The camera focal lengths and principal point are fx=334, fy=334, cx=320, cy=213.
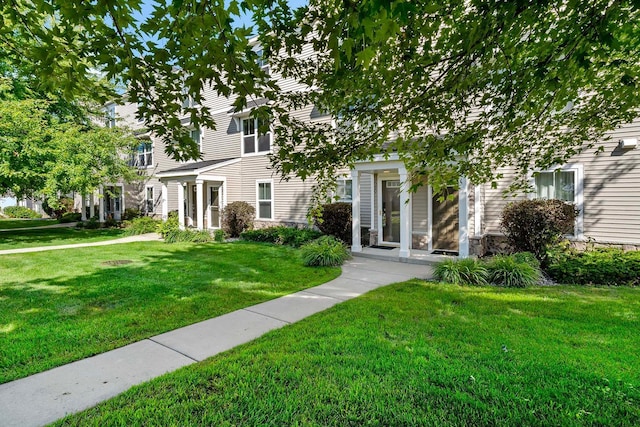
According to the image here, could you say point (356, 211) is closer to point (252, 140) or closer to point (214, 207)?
point (252, 140)

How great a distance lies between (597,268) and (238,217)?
12.9m

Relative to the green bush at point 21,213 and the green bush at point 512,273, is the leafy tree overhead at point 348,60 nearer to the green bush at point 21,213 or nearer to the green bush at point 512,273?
the green bush at point 512,273

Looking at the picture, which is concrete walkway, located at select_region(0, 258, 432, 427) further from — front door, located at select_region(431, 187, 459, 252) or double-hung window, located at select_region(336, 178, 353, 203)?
double-hung window, located at select_region(336, 178, 353, 203)

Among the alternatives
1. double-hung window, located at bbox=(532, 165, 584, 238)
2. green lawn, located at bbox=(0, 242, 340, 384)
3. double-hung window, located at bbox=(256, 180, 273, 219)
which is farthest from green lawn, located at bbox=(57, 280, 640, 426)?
double-hung window, located at bbox=(256, 180, 273, 219)

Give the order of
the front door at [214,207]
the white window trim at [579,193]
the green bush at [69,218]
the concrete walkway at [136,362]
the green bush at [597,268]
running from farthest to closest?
the green bush at [69,218] → the front door at [214,207] → the white window trim at [579,193] → the green bush at [597,268] → the concrete walkway at [136,362]

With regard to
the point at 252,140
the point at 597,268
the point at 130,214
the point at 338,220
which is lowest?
the point at 597,268

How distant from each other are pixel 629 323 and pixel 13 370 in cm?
760

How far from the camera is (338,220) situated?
12.1 m

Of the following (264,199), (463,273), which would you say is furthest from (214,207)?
(463,273)

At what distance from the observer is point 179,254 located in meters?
11.1

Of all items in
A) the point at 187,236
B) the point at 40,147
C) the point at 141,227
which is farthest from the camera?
the point at 141,227

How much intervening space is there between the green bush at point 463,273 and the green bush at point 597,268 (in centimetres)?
176

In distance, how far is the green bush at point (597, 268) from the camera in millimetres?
7008

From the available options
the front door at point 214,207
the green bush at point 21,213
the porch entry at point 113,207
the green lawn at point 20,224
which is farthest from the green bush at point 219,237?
the green bush at point 21,213
